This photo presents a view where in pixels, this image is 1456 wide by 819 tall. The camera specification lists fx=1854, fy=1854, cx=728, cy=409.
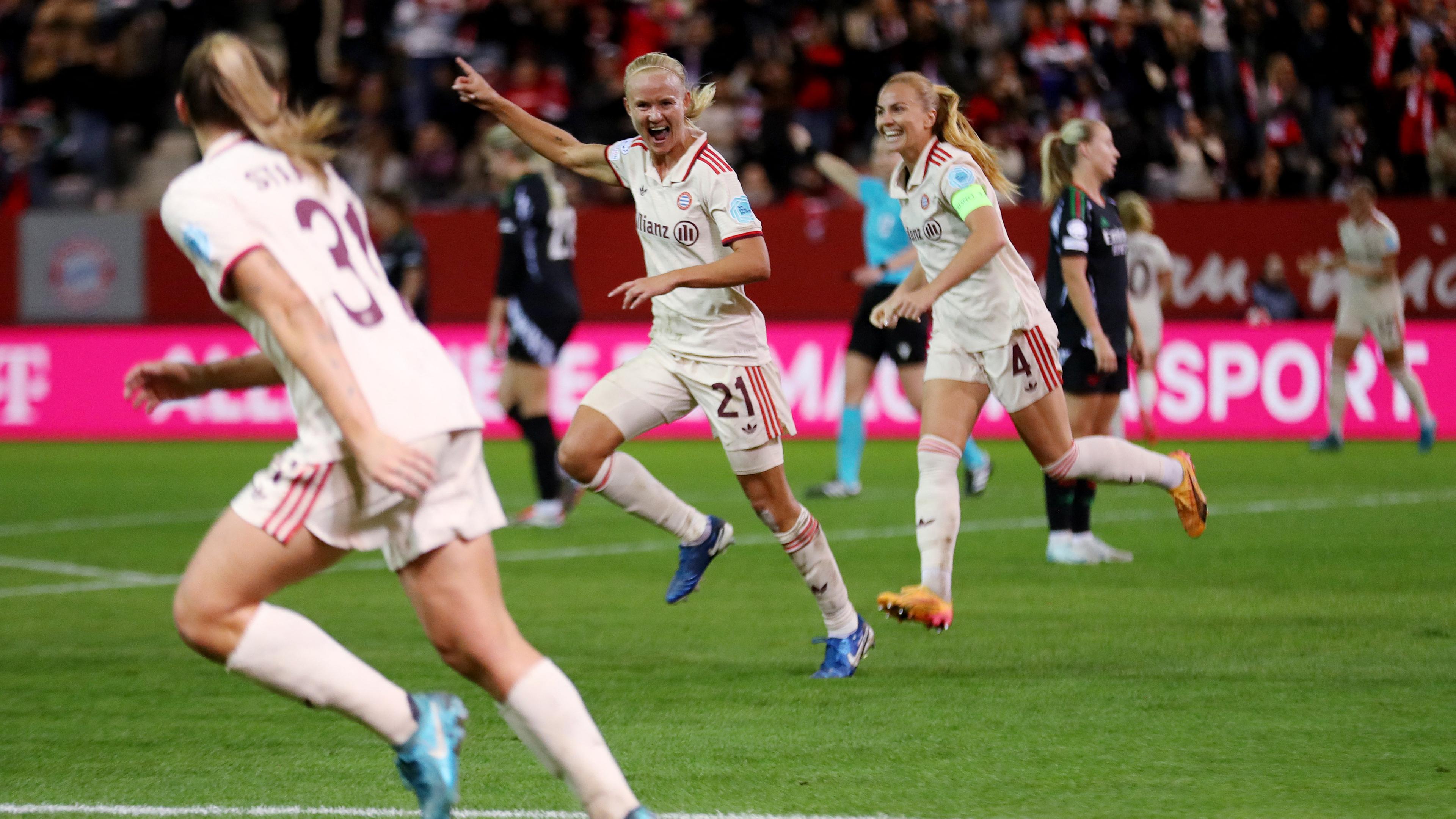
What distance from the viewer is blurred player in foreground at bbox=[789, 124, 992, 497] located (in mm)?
11750

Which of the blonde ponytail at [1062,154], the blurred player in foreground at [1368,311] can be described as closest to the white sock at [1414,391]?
the blurred player in foreground at [1368,311]

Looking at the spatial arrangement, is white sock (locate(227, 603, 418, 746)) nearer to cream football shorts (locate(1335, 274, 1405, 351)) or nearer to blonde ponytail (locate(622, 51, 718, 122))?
blonde ponytail (locate(622, 51, 718, 122))

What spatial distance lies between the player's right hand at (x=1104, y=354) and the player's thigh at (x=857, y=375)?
354 centimetres

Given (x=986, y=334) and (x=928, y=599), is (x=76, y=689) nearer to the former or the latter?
(x=928, y=599)

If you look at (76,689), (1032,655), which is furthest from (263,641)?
(1032,655)

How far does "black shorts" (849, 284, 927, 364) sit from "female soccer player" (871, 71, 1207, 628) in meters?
4.48

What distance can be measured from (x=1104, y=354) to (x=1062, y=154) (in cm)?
101

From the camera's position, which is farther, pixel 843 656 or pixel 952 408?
pixel 952 408

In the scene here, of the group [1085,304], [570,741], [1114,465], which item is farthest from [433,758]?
[1085,304]

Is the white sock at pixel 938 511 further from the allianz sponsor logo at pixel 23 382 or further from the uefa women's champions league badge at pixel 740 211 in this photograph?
the allianz sponsor logo at pixel 23 382

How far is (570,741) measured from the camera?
376 centimetres

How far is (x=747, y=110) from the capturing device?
66.0ft

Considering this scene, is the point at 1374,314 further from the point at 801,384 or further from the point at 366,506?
the point at 366,506

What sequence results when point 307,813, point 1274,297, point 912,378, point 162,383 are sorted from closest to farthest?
1. point 162,383
2. point 307,813
3. point 912,378
4. point 1274,297
